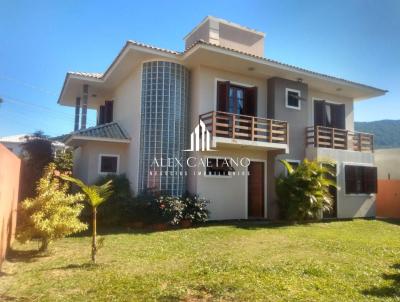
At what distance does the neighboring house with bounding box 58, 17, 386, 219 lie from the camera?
13789 millimetres

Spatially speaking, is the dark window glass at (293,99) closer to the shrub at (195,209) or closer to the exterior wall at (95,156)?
the shrub at (195,209)

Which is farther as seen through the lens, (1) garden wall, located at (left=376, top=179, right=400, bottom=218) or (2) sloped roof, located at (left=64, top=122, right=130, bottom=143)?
(1) garden wall, located at (left=376, top=179, right=400, bottom=218)

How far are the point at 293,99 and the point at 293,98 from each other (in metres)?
0.05

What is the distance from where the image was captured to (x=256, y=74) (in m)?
15.5

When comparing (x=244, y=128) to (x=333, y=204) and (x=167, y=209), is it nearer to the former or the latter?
(x=167, y=209)

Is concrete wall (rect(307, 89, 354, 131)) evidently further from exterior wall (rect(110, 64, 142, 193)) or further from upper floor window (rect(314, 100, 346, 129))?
exterior wall (rect(110, 64, 142, 193))

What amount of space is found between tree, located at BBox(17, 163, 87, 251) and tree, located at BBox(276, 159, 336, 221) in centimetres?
852

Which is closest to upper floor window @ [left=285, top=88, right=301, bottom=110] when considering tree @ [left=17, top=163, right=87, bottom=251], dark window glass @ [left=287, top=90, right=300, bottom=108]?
dark window glass @ [left=287, top=90, right=300, bottom=108]

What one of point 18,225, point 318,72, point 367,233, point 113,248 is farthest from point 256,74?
point 18,225

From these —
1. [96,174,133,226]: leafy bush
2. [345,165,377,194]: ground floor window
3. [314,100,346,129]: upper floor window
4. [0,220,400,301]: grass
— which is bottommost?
[0,220,400,301]: grass

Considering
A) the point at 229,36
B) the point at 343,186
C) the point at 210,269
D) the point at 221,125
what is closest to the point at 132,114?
the point at 221,125

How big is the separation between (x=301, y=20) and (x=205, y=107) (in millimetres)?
5173

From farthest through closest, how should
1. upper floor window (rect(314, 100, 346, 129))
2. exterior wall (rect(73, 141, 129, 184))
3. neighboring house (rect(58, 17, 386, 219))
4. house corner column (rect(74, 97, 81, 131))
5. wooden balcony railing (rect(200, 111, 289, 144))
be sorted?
house corner column (rect(74, 97, 81, 131)) < upper floor window (rect(314, 100, 346, 129)) < exterior wall (rect(73, 141, 129, 184)) < neighboring house (rect(58, 17, 386, 219)) < wooden balcony railing (rect(200, 111, 289, 144))

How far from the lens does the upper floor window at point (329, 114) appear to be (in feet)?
58.0
